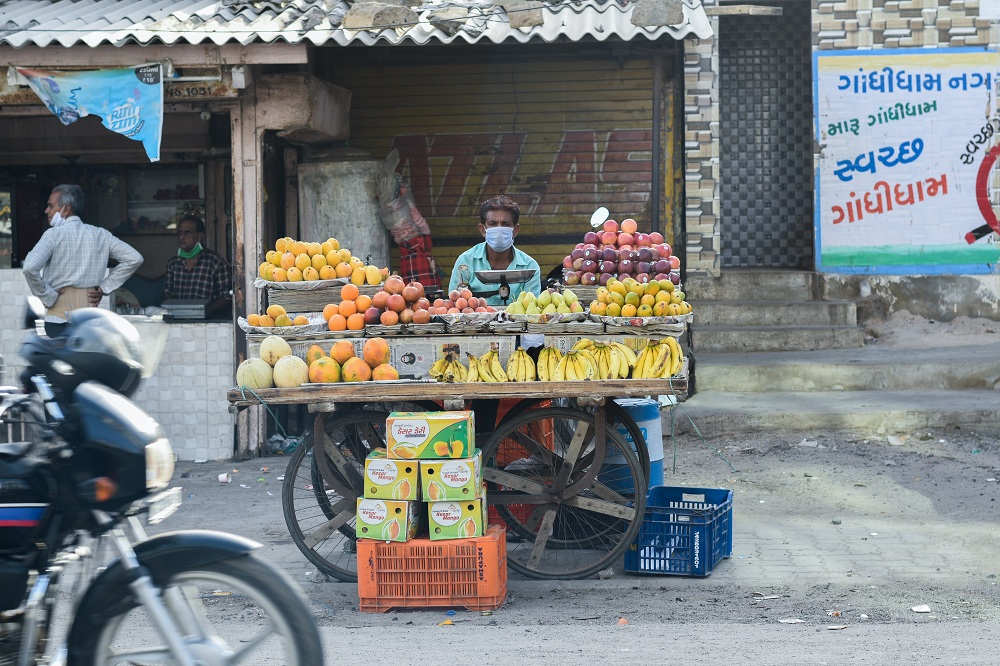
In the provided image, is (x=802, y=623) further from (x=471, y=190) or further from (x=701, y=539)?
(x=471, y=190)

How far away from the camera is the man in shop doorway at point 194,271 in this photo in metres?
10.9

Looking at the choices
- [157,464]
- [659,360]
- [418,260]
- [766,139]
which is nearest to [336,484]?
[659,360]

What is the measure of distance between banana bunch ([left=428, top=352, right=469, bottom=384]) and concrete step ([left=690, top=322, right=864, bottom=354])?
534cm

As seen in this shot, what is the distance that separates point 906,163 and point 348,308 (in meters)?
7.61

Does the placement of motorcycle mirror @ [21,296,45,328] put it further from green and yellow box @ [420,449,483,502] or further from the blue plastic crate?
the blue plastic crate

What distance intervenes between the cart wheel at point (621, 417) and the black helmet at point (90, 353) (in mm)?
2934

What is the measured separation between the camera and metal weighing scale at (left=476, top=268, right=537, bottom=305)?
22.2 feet

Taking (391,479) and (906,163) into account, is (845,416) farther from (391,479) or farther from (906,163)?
(391,479)

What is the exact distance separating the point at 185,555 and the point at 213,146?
8.75 meters

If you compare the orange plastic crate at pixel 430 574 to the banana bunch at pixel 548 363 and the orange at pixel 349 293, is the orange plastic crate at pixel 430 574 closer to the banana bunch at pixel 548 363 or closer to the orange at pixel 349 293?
the banana bunch at pixel 548 363

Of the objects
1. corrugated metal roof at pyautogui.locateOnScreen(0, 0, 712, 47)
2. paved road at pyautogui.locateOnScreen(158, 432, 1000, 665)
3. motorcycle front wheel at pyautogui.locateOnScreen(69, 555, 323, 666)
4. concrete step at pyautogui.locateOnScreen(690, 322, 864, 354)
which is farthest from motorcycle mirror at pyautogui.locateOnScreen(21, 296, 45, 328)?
concrete step at pyautogui.locateOnScreen(690, 322, 864, 354)

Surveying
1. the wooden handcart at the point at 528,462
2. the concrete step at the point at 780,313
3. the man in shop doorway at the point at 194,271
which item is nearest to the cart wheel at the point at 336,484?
the wooden handcart at the point at 528,462

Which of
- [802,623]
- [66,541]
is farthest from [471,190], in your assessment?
[66,541]

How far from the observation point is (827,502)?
7688 millimetres
